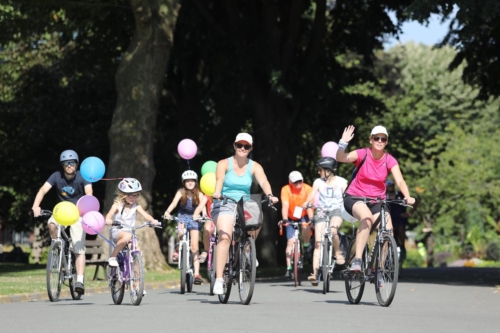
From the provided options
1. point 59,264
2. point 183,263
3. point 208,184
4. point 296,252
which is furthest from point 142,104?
point 59,264

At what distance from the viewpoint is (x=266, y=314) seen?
42.0 ft

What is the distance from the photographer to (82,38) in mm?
36000

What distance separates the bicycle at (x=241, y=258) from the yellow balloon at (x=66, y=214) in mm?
2227

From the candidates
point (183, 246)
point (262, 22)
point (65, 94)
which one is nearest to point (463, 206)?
point (65, 94)

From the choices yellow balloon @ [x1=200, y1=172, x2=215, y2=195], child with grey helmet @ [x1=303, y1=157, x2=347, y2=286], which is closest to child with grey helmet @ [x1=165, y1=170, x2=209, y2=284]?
yellow balloon @ [x1=200, y1=172, x2=215, y2=195]

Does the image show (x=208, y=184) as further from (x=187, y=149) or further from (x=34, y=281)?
(x=34, y=281)

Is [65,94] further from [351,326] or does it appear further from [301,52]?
[351,326]

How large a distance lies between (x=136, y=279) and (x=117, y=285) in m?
0.39

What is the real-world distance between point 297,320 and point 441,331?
1521 millimetres

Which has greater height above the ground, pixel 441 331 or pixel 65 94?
pixel 65 94

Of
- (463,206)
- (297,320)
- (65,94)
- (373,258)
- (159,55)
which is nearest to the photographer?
(297,320)

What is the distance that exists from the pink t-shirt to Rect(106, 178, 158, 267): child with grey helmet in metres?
2.63

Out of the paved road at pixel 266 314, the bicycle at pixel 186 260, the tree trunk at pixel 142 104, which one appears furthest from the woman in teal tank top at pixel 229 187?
the tree trunk at pixel 142 104

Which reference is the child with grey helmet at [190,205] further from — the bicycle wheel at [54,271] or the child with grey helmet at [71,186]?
the bicycle wheel at [54,271]
